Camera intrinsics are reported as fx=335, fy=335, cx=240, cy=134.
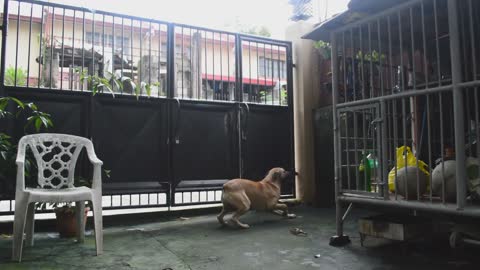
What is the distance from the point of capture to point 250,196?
3779mm

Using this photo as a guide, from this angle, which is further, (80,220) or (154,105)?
(154,105)

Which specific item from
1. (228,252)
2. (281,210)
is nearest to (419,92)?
(228,252)

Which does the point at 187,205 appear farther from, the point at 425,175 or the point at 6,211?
the point at 425,175

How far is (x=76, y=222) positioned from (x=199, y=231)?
1.16m

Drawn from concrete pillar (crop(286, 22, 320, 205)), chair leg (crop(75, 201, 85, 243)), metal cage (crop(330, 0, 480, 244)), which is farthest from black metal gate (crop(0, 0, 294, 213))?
metal cage (crop(330, 0, 480, 244))

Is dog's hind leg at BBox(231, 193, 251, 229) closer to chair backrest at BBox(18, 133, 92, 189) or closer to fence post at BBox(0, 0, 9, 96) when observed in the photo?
chair backrest at BBox(18, 133, 92, 189)

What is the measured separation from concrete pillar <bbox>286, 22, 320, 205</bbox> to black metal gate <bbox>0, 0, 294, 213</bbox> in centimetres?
14

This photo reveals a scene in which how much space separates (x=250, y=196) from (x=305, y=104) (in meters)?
1.92

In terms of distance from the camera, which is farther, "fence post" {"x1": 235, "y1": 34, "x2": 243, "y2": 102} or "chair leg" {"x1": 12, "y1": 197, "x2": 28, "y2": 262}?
"fence post" {"x1": 235, "y1": 34, "x2": 243, "y2": 102}

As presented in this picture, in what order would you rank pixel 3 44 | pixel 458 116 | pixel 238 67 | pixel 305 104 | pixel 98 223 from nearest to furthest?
pixel 458 116 → pixel 98 223 → pixel 3 44 → pixel 238 67 → pixel 305 104

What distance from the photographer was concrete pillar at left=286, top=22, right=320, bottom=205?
16.4ft

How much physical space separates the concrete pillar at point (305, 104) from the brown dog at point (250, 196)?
0.90m

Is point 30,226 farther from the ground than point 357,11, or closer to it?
closer to it

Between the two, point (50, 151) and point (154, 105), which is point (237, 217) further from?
point (50, 151)
